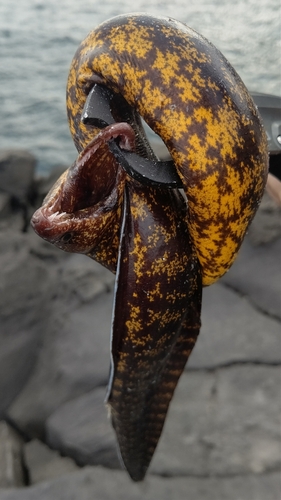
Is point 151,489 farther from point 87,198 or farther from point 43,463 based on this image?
point 87,198

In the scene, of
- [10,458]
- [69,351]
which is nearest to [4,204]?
[69,351]

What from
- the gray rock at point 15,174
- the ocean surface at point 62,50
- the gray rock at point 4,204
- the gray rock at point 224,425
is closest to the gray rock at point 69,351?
the gray rock at point 224,425

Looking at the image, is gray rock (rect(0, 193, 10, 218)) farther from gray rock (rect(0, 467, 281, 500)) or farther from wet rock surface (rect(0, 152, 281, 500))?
gray rock (rect(0, 467, 281, 500))

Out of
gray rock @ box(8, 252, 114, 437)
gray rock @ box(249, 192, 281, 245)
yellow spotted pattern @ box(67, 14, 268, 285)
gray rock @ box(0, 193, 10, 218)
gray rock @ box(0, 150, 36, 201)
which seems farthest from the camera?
gray rock @ box(0, 150, 36, 201)

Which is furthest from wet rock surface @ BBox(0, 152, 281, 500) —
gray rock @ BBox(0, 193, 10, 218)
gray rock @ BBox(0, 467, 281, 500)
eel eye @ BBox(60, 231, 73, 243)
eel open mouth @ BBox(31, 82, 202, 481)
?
eel eye @ BBox(60, 231, 73, 243)

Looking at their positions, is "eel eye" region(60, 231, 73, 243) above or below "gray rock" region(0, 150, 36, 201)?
above

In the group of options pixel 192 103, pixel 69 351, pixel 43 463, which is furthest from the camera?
pixel 69 351

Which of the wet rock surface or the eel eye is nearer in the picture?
the eel eye
